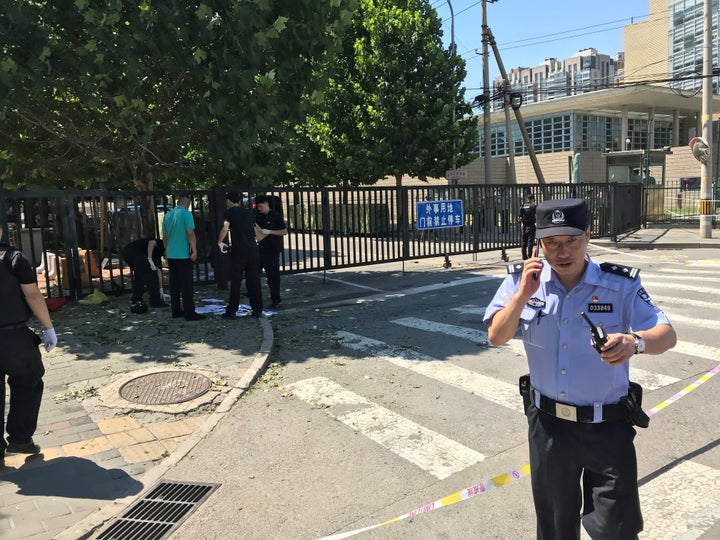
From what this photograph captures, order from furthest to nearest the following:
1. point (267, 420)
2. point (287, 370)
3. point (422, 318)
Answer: point (422, 318) < point (287, 370) < point (267, 420)

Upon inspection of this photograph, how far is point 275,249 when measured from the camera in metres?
10.1

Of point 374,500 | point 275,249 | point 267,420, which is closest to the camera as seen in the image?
point 374,500

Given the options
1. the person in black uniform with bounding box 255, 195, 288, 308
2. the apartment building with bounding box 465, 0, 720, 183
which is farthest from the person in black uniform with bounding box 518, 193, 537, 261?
the apartment building with bounding box 465, 0, 720, 183

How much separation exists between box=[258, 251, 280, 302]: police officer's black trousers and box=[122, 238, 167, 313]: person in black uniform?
175 centimetres

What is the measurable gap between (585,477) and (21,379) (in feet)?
12.7

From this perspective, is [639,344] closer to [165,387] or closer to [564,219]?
[564,219]

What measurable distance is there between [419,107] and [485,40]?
4332 millimetres

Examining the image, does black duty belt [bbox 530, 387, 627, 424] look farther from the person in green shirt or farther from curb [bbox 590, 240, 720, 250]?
curb [bbox 590, 240, 720, 250]

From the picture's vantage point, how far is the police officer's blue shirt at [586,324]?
2359 mm

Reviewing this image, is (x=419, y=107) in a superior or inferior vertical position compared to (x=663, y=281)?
superior

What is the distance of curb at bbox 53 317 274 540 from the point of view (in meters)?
3.37

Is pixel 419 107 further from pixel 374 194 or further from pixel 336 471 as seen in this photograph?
pixel 336 471

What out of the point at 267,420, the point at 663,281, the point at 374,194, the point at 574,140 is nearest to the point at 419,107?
the point at 374,194

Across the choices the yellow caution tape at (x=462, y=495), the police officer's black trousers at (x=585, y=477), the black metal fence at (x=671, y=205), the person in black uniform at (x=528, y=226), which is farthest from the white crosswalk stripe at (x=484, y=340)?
the black metal fence at (x=671, y=205)
